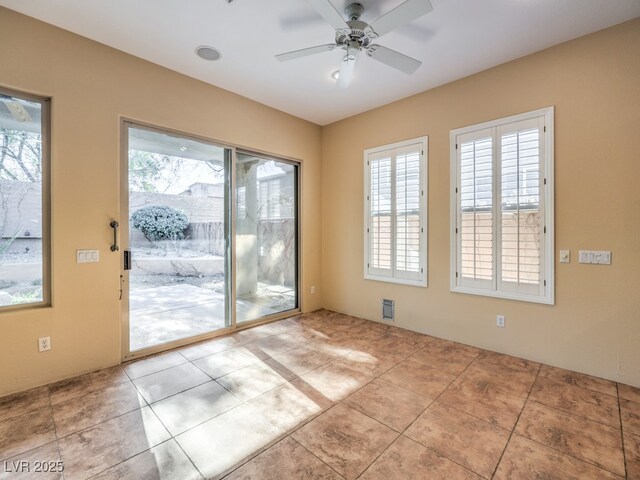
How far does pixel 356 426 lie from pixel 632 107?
3.50 meters

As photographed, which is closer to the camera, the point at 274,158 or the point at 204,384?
the point at 204,384

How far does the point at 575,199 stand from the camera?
286cm

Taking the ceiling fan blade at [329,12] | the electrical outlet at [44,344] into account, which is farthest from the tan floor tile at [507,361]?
the electrical outlet at [44,344]

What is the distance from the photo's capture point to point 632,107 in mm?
2598

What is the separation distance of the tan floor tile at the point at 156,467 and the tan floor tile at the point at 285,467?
27cm

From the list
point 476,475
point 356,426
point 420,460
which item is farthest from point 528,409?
point 356,426

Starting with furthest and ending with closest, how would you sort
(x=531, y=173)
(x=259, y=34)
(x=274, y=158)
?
(x=274, y=158) < (x=531, y=173) < (x=259, y=34)

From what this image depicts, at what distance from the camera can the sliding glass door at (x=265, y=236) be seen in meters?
4.16

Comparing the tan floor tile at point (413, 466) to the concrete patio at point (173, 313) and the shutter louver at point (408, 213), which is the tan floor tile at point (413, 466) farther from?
the concrete patio at point (173, 313)

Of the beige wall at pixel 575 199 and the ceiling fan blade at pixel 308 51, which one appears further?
the beige wall at pixel 575 199

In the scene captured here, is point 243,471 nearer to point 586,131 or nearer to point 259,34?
point 259,34

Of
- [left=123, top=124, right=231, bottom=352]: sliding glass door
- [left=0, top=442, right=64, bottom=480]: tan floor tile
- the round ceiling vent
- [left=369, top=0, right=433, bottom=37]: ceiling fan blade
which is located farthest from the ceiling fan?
[left=0, top=442, right=64, bottom=480]: tan floor tile

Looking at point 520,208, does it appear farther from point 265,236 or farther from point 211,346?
point 211,346

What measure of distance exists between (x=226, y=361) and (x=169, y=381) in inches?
22.3
